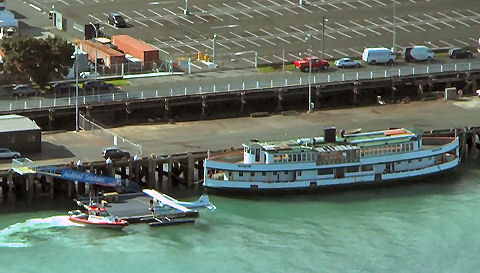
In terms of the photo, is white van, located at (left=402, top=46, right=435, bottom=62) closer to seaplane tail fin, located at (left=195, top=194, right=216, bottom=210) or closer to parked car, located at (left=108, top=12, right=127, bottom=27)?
parked car, located at (left=108, top=12, right=127, bottom=27)

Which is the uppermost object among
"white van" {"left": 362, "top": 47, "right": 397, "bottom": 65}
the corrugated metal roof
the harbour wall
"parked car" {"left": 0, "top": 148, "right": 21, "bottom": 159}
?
"white van" {"left": 362, "top": 47, "right": 397, "bottom": 65}

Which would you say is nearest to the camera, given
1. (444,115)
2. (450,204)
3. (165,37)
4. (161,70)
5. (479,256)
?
(479,256)

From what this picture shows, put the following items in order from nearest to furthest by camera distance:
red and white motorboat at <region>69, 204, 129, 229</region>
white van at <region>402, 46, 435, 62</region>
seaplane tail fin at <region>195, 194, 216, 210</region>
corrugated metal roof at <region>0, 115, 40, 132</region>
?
red and white motorboat at <region>69, 204, 129, 229</region> → seaplane tail fin at <region>195, 194, 216, 210</region> → corrugated metal roof at <region>0, 115, 40, 132</region> → white van at <region>402, 46, 435, 62</region>

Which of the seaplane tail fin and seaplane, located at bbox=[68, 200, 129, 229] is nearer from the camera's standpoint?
seaplane, located at bbox=[68, 200, 129, 229]

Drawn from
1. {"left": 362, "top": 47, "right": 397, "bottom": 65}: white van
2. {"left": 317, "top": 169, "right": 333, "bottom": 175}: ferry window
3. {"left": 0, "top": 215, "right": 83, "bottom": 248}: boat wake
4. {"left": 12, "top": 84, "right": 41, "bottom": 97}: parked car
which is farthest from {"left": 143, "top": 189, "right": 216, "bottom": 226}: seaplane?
{"left": 362, "top": 47, "right": 397, "bottom": 65}: white van

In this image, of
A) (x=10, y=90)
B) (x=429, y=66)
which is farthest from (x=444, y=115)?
(x=10, y=90)

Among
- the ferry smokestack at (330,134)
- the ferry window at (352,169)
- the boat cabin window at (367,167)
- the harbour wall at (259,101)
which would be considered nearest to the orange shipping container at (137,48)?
the harbour wall at (259,101)

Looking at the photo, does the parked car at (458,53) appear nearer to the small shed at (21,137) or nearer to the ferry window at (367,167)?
the ferry window at (367,167)

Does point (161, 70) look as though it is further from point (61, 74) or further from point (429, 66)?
point (429, 66)
